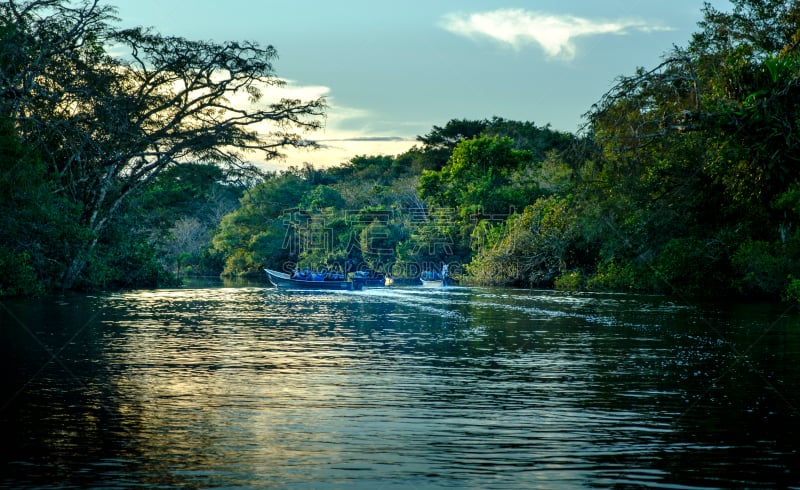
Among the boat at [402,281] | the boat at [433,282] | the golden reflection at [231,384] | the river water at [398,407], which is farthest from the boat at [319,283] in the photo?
the river water at [398,407]

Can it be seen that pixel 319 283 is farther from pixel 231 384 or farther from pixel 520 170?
pixel 231 384

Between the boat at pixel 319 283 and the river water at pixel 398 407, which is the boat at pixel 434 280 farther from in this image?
the river water at pixel 398 407

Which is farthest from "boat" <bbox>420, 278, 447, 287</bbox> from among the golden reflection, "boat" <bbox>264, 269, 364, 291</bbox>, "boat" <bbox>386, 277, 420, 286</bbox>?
the golden reflection

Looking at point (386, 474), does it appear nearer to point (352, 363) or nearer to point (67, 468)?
point (67, 468)

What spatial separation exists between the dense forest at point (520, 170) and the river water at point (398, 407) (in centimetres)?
638

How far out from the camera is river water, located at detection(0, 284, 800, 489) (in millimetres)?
7969

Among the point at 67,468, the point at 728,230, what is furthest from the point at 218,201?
the point at 67,468

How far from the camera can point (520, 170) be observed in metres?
65.4

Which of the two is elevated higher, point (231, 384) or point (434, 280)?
point (434, 280)

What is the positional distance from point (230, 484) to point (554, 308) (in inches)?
998

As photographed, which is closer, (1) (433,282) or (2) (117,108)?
(2) (117,108)

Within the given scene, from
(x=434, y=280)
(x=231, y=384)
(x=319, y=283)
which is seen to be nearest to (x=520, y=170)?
(x=434, y=280)

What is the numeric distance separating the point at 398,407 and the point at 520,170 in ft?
181

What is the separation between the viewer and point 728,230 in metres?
36.8
